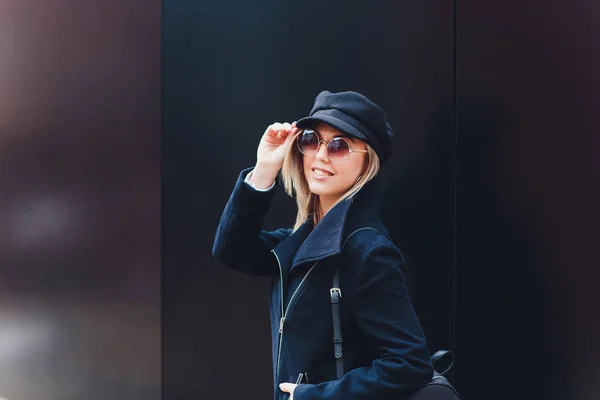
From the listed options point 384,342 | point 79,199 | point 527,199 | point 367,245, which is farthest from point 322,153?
point 79,199

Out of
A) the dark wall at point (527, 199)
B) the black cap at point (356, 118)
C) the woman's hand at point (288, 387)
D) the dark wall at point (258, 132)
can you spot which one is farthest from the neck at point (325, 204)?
the dark wall at point (527, 199)

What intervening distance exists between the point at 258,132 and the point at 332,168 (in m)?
1.34

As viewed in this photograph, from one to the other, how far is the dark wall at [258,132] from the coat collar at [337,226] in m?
1.23

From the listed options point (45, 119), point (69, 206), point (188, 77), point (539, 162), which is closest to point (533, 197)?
point (539, 162)

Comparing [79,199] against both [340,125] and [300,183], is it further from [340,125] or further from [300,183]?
[340,125]

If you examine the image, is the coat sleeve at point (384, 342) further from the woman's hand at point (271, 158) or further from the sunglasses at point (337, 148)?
the woman's hand at point (271, 158)

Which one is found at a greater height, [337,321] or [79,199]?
[79,199]

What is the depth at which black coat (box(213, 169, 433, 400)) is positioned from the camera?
1673 mm

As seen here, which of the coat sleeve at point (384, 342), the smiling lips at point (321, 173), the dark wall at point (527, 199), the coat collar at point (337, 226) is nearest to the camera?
the coat sleeve at point (384, 342)

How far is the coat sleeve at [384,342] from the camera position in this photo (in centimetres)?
166

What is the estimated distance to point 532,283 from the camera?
292 centimetres

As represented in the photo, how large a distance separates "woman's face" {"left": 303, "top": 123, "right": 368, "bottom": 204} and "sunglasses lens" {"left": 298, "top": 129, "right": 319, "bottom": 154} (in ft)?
0.05

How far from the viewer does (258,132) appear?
312 cm

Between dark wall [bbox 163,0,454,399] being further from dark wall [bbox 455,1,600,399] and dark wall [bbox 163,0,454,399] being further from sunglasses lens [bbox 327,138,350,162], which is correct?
sunglasses lens [bbox 327,138,350,162]
